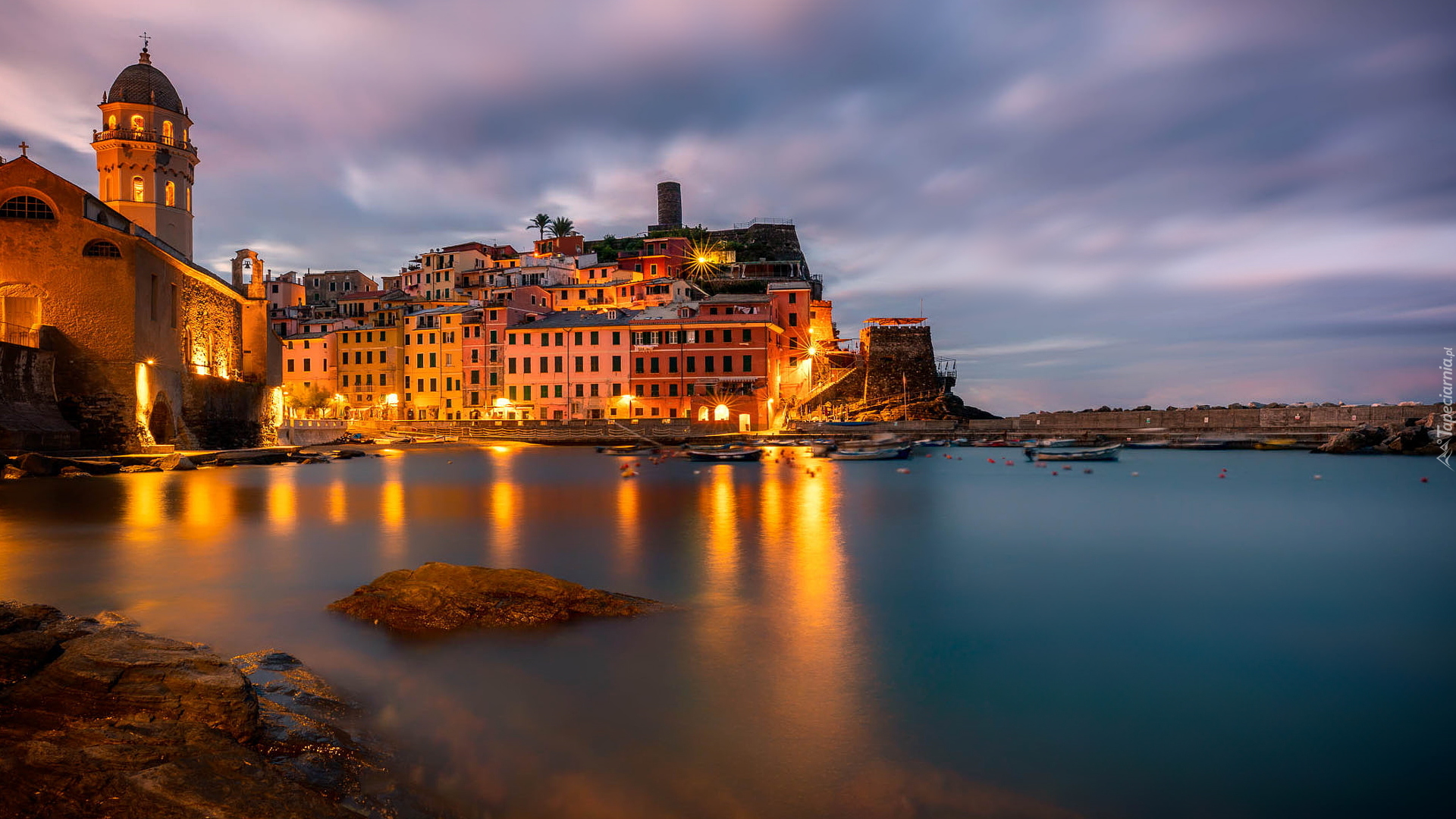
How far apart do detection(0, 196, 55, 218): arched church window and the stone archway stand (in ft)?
27.3

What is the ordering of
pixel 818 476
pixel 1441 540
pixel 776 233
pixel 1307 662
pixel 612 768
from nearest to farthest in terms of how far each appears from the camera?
1. pixel 612 768
2. pixel 1307 662
3. pixel 1441 540
4. pixel 818 476
5. pixel 776 233

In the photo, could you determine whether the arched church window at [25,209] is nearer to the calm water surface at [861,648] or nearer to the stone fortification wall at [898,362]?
the calm water surface at [861,648]

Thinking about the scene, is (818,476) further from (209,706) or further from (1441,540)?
(209,706)

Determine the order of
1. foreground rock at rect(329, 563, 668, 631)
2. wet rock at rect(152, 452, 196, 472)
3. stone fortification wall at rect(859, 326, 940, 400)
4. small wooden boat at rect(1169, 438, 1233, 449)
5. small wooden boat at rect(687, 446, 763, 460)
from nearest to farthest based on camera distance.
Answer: foreground rock at rect(329, 563, 668, 631) → wet rock at rect(152, 452, 196, 472) → small wooden boat at rect(687, 446, 763, 460) → small wooden boat at rect(1169, 438, 1233, 449) → stone fortification wall at rect(859, 326, 940, 400)

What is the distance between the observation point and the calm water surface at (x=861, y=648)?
5855 millimetres

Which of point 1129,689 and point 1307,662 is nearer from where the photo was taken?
point 1129,689

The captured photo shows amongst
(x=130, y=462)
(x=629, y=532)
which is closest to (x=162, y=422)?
(x=130, y=462)

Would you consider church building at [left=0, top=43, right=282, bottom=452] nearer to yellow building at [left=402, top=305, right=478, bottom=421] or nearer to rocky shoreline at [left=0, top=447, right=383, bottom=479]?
rocky shoreline at [left=0, top=447, right=383, bottom=479]

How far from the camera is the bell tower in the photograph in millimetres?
53656

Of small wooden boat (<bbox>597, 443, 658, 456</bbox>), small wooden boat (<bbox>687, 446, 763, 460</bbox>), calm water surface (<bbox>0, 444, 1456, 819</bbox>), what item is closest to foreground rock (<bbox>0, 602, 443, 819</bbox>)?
calm water surface (<bbox>0, 444, 1456, 819</bbox>)

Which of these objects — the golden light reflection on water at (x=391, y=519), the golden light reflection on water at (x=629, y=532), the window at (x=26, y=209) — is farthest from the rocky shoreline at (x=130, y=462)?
the golden light reflection on water at (x=629, y=532)

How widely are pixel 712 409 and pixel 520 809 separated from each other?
5878cm

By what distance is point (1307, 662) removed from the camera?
9.14 m

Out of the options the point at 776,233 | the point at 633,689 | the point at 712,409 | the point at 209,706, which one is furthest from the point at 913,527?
the point at 776,233
